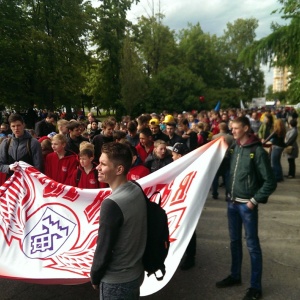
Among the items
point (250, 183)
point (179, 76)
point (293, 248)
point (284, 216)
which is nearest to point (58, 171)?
point (250, 183)

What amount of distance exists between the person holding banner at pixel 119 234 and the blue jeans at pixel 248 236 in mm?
1745

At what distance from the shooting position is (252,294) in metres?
3.80

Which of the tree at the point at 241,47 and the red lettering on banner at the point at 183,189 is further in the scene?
the tree at the point at 241,47

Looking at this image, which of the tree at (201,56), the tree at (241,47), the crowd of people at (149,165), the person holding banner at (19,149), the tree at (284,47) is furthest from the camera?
the tree at (241,47)

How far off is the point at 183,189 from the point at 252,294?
1.39 meters

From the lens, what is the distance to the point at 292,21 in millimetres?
14227

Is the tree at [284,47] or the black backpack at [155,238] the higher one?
the tree at [284,47]

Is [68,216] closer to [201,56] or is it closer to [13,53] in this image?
[13,53]

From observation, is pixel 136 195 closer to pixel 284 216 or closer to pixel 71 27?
pixel 284 216

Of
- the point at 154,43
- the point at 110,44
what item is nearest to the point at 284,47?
the point at 110,44

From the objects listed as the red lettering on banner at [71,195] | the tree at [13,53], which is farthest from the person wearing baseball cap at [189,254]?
the tree at [13,53]

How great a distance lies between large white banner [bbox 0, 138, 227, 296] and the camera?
3609 millimetres

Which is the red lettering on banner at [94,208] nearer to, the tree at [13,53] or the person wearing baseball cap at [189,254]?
the person wearing baseball cap at [189,254]

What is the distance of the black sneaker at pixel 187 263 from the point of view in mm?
4559
